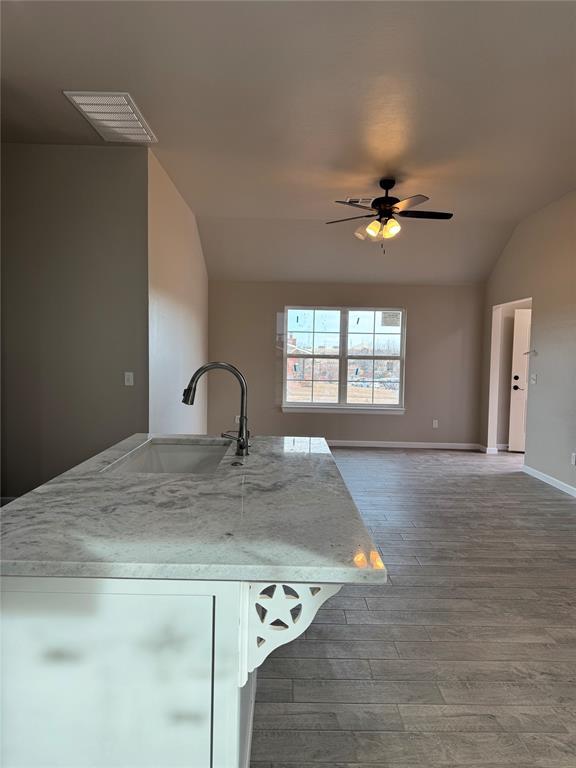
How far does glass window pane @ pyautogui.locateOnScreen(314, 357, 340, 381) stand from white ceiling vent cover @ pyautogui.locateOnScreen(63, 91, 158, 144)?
3715mm

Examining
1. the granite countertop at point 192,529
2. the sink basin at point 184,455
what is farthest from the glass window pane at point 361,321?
the granite countertop at point 192,529

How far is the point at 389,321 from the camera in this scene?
6.28 metres

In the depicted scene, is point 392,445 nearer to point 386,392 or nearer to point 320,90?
point 386,392

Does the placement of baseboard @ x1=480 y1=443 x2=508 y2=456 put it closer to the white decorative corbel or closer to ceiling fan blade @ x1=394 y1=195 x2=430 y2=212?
ceiling fan blade @ x1=394 y1=195 x2=430 y2=212

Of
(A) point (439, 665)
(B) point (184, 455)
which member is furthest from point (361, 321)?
(A) point (439, 665)

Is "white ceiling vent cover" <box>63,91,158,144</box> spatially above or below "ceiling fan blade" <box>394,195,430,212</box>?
above

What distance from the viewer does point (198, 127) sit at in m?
3.06

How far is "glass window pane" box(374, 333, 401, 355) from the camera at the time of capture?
20.6ft

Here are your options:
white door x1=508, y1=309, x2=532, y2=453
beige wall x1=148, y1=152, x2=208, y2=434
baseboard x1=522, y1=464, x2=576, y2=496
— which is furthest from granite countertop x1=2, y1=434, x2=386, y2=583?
white door x1=508, y1=309, x2=532, y2=453

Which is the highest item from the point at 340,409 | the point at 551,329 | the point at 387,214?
the point at 387,214

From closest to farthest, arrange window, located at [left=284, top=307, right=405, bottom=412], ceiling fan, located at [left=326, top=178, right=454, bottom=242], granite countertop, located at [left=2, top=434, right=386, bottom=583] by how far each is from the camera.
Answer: granite countertop, located at [left=2, top=434, right=386, bottom=583]
ceiling fan, located at [left=326, top=178, right=454, bottom=242]
window, located at [left=284, top=307, right=405, bottom=412]

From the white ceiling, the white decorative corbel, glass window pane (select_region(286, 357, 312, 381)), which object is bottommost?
the white decorative corbel

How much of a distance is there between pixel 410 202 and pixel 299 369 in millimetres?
3242

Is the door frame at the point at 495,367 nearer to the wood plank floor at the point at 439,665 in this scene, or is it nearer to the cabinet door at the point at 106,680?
the wood plank floor at the point at 439,665
